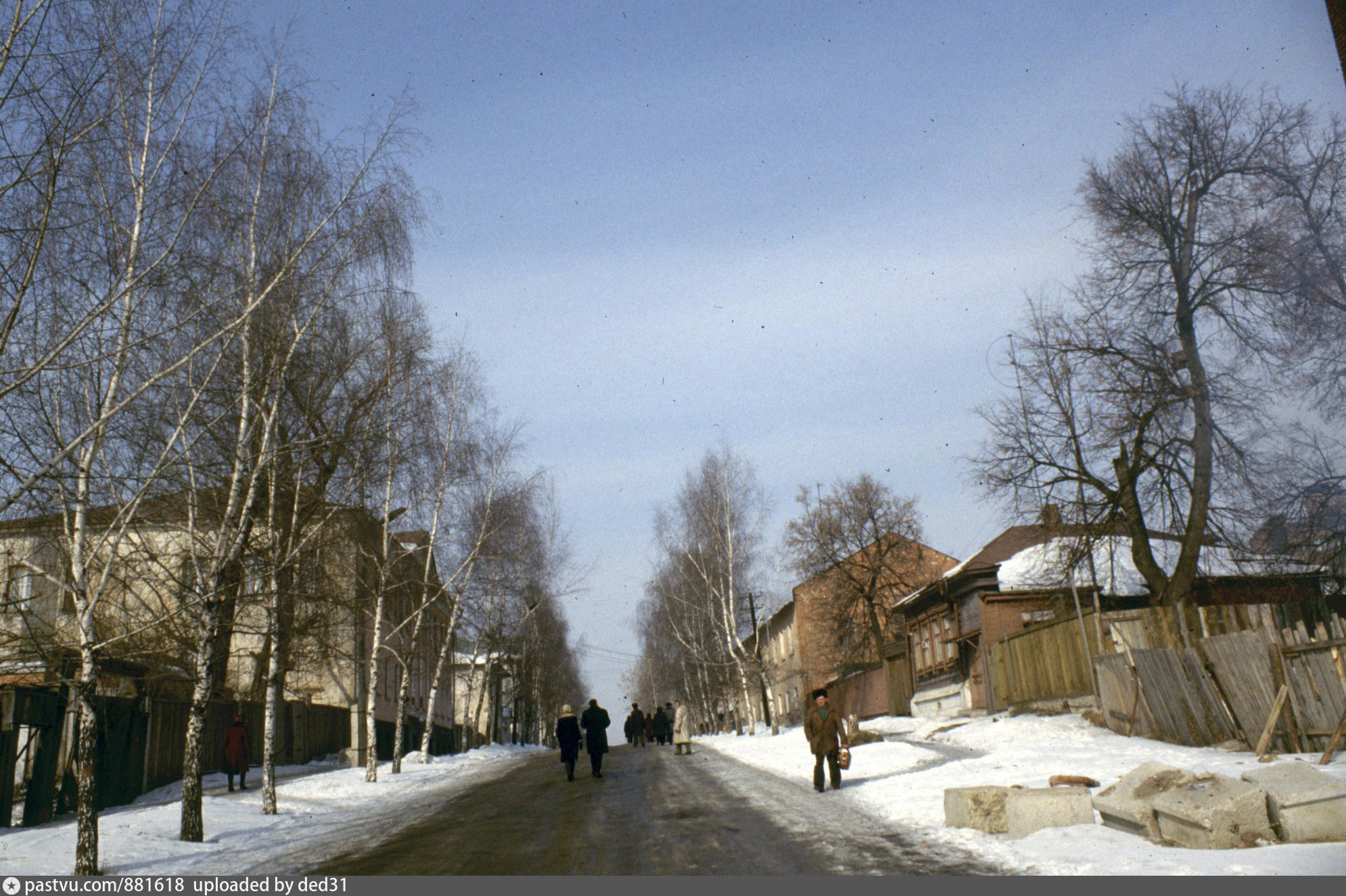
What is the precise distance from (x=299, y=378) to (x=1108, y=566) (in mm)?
22605

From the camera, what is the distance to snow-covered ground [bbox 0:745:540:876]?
1075cm

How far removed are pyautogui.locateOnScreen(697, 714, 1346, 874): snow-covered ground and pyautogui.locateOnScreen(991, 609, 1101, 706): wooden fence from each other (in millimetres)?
858

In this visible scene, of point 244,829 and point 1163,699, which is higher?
point 1163,699

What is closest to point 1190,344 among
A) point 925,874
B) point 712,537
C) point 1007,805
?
point 1007,805

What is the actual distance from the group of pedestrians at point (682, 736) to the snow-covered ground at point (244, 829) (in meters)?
2.49

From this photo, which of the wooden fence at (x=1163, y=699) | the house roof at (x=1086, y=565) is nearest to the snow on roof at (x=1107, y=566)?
the house roof at (x=1086, y=565)

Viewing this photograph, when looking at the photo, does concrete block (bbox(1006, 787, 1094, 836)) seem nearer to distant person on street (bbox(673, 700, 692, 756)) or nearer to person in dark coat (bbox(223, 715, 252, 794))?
person in dark coat (bbox(223, 715, 252, 794))

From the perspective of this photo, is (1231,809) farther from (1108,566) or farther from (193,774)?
(1108,566)

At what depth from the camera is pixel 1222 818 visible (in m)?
8.02

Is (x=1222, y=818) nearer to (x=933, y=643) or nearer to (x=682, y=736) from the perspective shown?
(x=682, y=736)

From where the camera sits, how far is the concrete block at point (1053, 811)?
9.33 meters

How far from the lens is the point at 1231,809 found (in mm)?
8023

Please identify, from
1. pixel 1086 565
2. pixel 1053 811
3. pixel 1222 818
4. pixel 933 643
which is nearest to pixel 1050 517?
pixel 1086 565

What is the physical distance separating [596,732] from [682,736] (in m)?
8.82
